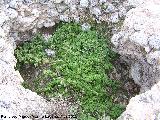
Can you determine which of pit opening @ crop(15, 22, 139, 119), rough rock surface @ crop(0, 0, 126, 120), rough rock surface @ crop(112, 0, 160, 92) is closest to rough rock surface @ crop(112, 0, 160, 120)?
rough rock surface @ crop(112, 0, 160, 92)

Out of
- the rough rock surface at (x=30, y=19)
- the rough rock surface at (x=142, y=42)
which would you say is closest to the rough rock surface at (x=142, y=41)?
the rough rock surface at (x=142, y=42)

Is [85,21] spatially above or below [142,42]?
below

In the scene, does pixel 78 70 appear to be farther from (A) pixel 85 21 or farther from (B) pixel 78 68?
(A) pixel 85 21

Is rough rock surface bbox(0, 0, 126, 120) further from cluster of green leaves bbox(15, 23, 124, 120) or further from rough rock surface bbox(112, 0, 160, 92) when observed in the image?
rough rock surface bbox(112, 0, 160, 92)

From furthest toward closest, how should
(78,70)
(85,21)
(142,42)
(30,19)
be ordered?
(85,21) → (30,19) → (78,70) → (142,42)

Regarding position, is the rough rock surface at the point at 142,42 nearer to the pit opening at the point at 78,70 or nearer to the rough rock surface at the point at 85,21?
the rough rock surface at the point at 85,21

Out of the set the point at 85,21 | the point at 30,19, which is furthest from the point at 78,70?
the point at 30,19
